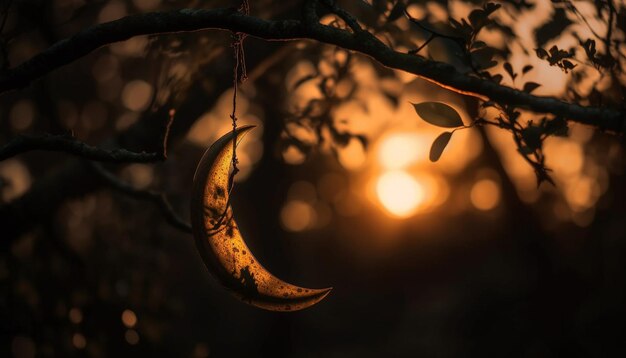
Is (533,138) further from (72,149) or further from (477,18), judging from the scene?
(72,149)

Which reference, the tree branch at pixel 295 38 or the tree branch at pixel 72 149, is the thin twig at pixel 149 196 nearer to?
the tree branch at pixel 72 149

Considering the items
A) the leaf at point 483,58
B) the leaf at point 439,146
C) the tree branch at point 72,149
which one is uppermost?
the leaf at point 483,58

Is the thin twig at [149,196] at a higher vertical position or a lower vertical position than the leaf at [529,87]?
lower

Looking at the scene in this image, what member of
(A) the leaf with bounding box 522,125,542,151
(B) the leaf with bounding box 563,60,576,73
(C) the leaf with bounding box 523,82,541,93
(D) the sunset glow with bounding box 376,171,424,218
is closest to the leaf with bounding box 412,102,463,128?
(A) the leaf with bounding box 522,125,542,151

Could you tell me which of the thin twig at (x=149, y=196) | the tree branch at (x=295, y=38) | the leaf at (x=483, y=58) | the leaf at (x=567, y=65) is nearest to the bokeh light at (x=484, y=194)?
the thin twig at (x=149, y=196)

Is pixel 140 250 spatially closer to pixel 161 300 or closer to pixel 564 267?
pixel 161 300

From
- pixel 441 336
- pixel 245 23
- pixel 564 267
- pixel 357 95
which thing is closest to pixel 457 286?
pixel 441 336

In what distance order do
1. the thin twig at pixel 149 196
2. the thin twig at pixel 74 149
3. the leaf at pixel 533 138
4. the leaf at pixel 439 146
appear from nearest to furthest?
the leaf at pixel 533 138 < the leaf at pixel 439 146 < the thin twig at pixel 74 149 < the thin twig at pixel 149 196

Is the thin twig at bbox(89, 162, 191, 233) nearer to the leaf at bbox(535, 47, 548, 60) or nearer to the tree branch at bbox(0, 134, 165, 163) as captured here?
the tree branch at bbox(0, 134, 165, 163)
